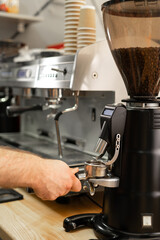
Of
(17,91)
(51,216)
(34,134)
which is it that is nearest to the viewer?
(51,216)

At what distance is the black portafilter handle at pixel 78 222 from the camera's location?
891 millimetres

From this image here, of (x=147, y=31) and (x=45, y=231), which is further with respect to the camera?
(x=45, y=231)

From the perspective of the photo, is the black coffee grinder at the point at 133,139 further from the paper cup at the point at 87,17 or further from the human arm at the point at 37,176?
the paper cup at the point at 87,17

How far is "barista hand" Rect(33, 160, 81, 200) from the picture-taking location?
796 mm

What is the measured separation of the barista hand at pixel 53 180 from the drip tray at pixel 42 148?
1.02 ft

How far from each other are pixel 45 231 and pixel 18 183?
183mm

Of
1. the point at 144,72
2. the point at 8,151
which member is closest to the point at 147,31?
the point at 144,72

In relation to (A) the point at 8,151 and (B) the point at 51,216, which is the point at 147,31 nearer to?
(A) the point at 8,151

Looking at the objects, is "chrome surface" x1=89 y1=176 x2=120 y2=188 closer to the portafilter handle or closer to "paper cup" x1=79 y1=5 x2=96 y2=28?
the portafilter handle

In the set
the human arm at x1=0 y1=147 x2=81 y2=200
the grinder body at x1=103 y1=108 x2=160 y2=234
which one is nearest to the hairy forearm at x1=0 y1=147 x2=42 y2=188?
the human arm at x1=0 y1=147 x2=81 y2=200

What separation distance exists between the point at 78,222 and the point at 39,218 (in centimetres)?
15

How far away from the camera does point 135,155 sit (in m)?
0.80

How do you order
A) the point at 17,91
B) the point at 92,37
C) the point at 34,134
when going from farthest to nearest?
the point at 34,134
the point at 17,91
the point at 92,37

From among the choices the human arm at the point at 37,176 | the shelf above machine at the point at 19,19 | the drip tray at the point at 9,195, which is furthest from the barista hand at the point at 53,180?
the shelf above machine at the point at 19,19
